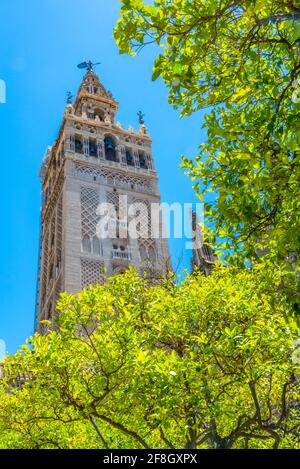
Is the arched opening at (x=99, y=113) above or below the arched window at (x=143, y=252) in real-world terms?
above

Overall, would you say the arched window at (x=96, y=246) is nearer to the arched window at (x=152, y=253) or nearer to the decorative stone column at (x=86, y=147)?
the arched window at (x=152, y=253)

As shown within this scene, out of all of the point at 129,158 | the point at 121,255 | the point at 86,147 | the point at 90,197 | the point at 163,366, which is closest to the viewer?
the point at 163,366

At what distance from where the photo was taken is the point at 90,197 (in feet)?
90.0

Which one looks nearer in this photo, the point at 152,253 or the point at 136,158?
the point at 152,253

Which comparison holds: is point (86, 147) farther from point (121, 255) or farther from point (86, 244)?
point (121, 255)

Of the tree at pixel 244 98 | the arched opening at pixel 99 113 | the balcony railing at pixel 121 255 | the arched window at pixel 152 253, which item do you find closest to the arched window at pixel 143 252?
the arched window at pixel 152 253

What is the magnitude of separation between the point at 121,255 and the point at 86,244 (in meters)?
2.12

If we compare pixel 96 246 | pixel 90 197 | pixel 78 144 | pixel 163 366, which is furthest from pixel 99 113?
pixel 163 366

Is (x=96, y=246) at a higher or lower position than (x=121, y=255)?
higher

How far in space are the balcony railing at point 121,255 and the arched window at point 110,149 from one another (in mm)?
8151

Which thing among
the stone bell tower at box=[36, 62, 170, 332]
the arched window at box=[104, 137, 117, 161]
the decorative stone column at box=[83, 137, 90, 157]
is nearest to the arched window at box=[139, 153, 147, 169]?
the stone bell tower at box=[36, 62, 170, 332]

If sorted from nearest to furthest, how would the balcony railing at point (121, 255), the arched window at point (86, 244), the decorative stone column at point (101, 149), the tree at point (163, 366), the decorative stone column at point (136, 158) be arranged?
the tree at point (163, 366)
the arched window at point (86, 244)
the balcony railing at point (121, 255)
the decorative stone column at point (101, 149)
the decorative stone column at point (136, 158)

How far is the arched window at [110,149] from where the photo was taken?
103 ft

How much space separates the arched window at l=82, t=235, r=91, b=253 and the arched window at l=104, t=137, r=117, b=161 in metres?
7.74
